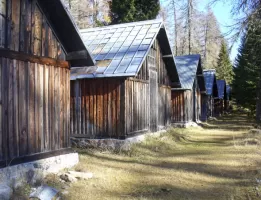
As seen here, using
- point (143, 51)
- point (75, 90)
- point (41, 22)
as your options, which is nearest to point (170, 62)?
point (143, 51)

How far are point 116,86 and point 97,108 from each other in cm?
112

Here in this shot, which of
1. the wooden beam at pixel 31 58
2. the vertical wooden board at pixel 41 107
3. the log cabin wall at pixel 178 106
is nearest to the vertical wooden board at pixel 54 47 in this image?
the wooden beam at pixel 31 58

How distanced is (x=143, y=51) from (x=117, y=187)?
5843 mm

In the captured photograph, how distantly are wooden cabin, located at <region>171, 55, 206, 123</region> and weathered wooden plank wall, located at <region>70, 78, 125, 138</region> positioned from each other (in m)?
8.93

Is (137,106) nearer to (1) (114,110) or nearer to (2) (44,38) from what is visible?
(1) (114,110)

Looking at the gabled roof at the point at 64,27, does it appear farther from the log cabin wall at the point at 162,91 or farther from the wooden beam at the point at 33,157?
the log cabin wall at the point at 162,91

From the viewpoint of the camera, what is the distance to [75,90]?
11.9m

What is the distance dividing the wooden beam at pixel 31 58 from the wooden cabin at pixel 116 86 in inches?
116

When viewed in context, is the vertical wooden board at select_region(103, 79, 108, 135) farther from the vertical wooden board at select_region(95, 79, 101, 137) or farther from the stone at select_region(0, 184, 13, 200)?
the stone at select_region(0, 184, 13, 200)

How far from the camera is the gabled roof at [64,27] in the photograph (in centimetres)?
743

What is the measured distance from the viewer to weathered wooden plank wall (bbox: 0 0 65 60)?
21.0 ft

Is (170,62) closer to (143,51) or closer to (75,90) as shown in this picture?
(143,51)

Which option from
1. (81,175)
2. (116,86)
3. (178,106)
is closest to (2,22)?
(81,175)

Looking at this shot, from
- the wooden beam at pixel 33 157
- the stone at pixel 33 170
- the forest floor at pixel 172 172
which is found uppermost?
the wooden beam at pixel 33 157
